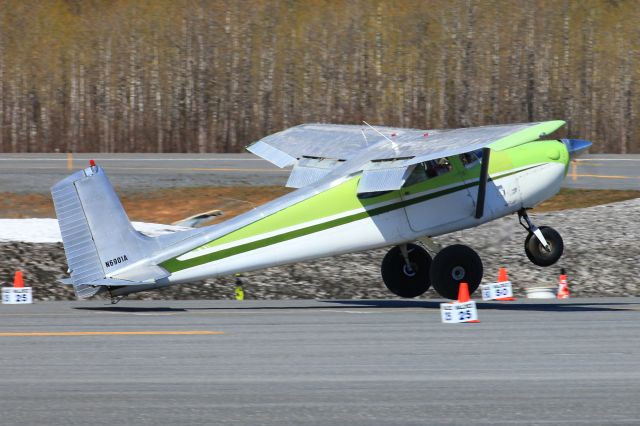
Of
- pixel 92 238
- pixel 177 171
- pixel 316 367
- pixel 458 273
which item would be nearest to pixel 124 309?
pixel 92 238

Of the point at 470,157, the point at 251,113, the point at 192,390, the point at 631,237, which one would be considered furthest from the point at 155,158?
the point at 192,390

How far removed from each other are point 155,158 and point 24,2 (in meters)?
22.7

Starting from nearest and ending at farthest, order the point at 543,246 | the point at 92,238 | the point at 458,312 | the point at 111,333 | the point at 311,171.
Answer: the point at 111,333
the point at 458,312
the point at 92,238
the point at 543,246
the point at 311,171

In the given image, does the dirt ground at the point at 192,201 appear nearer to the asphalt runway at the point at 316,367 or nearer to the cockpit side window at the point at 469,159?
the cockpit side window at the point at 469,159

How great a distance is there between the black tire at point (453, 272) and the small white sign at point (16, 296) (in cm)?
615

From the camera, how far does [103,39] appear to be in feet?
165

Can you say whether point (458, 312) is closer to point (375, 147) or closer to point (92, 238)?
point (375, 147)

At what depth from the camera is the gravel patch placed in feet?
62.1

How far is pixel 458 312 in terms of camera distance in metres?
13.6

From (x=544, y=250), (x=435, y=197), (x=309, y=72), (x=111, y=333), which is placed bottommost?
(x=111, y=333)

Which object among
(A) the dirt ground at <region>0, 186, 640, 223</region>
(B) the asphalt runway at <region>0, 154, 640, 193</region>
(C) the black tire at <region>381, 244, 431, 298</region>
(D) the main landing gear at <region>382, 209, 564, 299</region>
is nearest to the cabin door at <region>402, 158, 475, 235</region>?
(D) the main landing gear at <region>382, 209, 564, 299</region>

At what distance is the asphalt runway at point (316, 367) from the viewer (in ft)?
27.2

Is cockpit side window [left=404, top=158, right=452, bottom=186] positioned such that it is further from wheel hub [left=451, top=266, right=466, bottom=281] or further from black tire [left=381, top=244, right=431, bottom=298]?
black tire [left=381, top=244, right=431, bottom=298]

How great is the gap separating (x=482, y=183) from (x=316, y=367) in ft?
21.3
